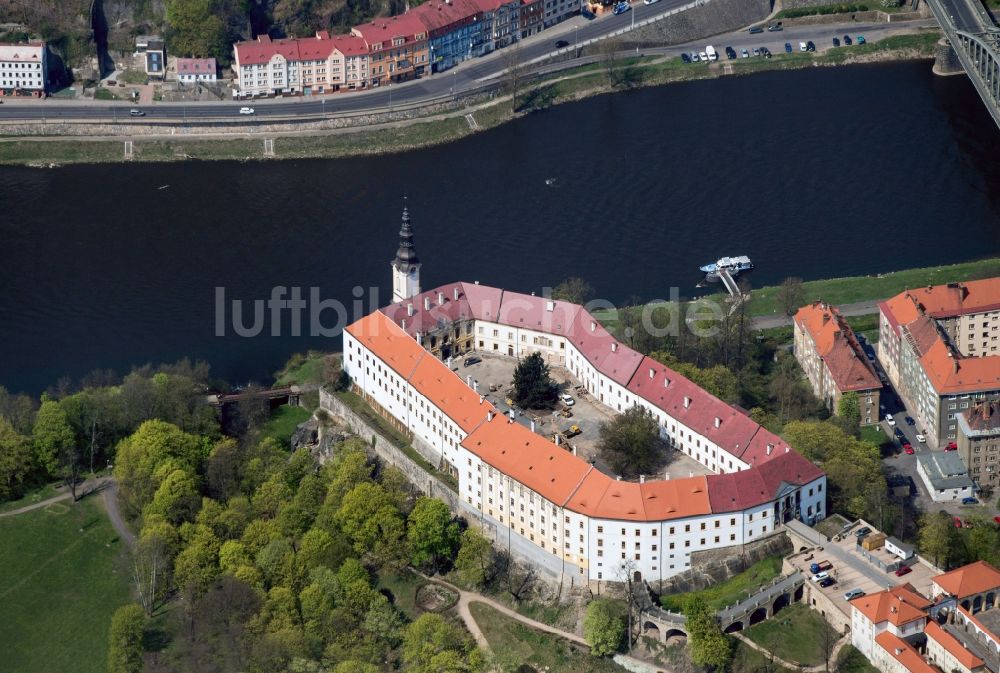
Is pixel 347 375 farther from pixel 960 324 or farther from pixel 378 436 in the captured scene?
pixel 960 324

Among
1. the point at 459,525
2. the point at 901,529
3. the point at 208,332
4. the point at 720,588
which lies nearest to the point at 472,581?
the point at 459,525

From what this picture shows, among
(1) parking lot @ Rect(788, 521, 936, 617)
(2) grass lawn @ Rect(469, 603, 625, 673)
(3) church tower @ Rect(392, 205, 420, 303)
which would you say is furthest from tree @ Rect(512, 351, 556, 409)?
(1) parking lot @ Rect(788, 521, 936, 617)

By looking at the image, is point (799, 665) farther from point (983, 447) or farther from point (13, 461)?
point (13, 461)

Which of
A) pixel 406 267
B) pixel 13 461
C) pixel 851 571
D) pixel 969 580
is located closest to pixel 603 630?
pixel 851 571

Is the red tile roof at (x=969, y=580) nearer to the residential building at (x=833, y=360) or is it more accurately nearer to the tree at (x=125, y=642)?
the residential building at (x=833, y=360)

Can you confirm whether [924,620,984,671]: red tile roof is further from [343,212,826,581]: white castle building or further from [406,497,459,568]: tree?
[406,497,459,568]: tree

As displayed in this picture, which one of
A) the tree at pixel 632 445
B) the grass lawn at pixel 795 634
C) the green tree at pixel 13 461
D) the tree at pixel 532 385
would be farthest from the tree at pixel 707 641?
the green tree at pixel 13 461
